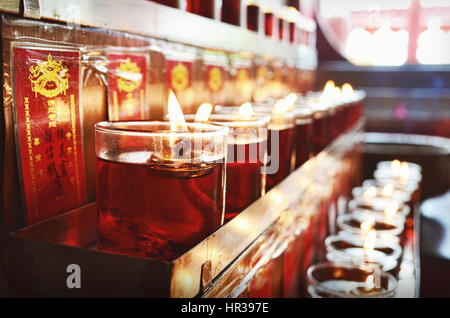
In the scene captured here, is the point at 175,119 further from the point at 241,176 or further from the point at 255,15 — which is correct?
the point at 255,15

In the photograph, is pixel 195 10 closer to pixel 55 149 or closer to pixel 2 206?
pixel 55 149

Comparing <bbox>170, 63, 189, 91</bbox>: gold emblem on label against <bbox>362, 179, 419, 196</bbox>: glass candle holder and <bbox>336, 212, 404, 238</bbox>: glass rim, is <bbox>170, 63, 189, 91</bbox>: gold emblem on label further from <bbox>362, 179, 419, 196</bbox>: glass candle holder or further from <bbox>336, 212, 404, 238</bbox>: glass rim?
<bbox>362, 179, 419, 196</bbox>: glass candle holder

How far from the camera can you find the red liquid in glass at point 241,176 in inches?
38.3

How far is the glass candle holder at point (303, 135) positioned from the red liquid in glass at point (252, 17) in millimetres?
866

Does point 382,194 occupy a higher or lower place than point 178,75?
lower

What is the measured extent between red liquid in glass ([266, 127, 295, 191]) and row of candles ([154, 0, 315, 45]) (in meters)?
0.54

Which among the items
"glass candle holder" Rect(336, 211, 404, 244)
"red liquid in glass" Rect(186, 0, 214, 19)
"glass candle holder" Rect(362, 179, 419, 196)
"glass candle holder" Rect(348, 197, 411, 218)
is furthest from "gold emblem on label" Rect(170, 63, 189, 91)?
"glass candle holder" Rect(362, 179, 419, 196)

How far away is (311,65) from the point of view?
13.8ft

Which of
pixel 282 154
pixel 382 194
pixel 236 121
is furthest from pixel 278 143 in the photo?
pixel 382 194

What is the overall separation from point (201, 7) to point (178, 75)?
0.79ft

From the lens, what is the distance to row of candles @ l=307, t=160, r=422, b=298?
1289 mm

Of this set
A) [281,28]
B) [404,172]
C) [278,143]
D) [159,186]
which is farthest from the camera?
[281,28]

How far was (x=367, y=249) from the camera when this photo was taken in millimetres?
1580

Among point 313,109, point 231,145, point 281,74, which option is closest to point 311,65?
point 281,74
